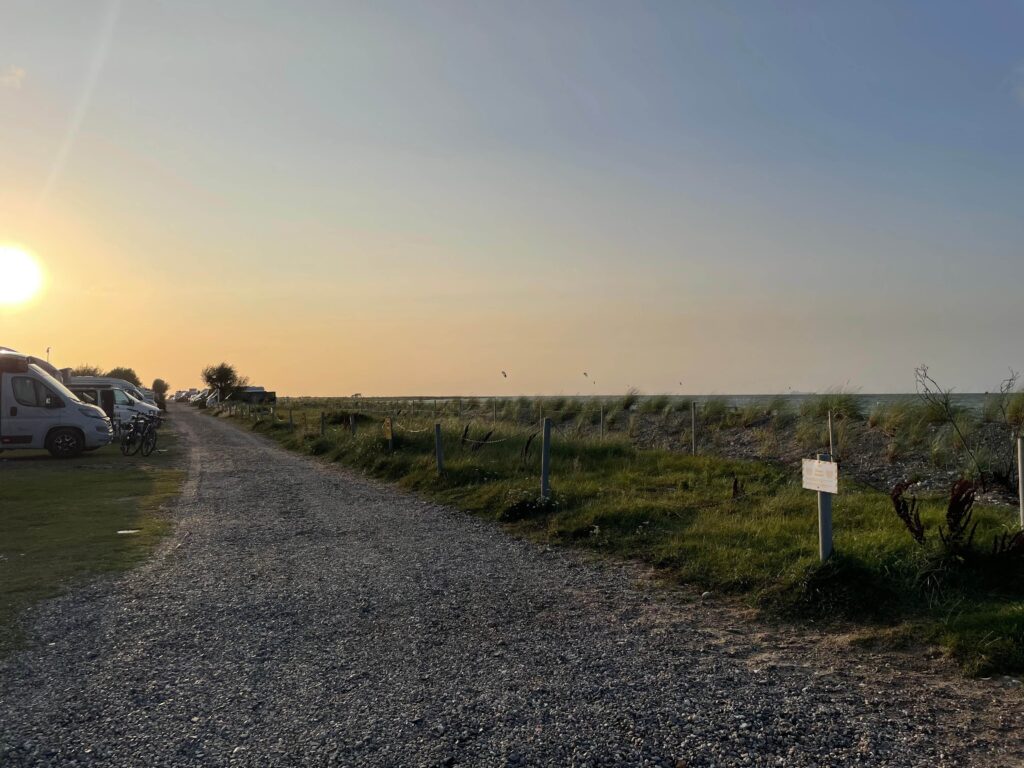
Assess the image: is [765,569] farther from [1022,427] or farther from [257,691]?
[1022,427]

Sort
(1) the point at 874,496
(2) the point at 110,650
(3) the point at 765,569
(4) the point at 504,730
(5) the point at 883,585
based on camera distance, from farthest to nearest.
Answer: (1) the point at 874,496
(3) the point at 765,569
(5) the point at 883,585
(2) the point at 110,650
(4) the point at 504,730

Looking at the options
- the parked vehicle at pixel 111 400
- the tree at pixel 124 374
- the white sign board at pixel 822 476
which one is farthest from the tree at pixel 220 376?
the white sign board at pixel 822 476

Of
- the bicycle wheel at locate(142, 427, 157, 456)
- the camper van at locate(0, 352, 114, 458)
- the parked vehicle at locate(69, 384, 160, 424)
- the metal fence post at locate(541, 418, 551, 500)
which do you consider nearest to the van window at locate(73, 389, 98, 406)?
the parked vehicle at locate(69, 384, 160, 424)

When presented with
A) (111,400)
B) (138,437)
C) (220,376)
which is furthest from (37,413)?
(220,376)

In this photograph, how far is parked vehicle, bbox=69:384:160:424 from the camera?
30094 millimetres

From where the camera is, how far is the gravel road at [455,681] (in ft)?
12.8

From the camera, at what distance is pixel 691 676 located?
4871 mm

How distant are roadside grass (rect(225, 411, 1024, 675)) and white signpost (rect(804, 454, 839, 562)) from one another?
0.47 ft

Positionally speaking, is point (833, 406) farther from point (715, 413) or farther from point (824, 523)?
point (824, 523)

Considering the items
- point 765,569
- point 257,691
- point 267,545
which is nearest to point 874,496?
point 765,569

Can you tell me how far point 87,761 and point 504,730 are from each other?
195 cm

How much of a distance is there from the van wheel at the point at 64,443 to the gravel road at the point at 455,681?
16.9m

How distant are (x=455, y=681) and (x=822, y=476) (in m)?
3.51

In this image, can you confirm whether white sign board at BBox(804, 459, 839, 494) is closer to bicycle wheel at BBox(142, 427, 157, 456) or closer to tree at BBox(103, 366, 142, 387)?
bicycle wheel at BBox(142, 427, 157, 456)
